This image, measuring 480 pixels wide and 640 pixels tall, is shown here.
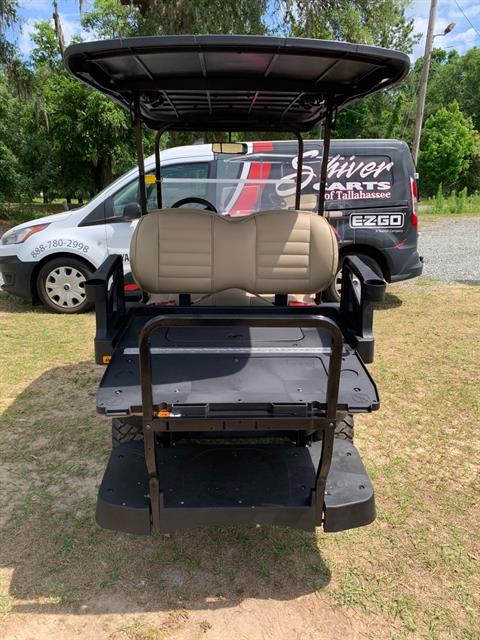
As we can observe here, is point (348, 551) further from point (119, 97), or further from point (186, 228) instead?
point (119, 97)

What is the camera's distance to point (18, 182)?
2070 centimetres

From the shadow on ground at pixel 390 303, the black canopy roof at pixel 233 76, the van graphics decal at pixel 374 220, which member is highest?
the black canopy roof at pixel 233 76

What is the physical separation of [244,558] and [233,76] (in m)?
2.47

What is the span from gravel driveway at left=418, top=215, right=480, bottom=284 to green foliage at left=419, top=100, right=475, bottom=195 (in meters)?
19.4

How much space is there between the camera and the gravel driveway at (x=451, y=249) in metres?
→ 9.22

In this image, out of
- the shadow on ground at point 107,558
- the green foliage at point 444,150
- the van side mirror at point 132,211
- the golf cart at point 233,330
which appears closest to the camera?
the golf cart at point 233,330

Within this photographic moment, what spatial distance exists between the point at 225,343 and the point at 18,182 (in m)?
20.6

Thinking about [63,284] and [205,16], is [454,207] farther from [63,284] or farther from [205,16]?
[63,284]

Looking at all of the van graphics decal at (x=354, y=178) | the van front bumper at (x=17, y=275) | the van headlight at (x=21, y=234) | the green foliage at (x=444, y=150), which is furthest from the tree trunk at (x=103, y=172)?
the green foliage at (x=444, y=150)

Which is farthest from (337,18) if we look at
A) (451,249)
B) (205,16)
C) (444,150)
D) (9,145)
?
(444,150)

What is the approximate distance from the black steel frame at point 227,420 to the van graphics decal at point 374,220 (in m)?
4.80

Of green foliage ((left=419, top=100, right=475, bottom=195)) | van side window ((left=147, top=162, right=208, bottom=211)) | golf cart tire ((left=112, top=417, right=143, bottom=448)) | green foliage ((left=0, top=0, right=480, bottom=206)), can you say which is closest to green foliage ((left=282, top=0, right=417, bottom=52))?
green foliage ((left=0, top=0, right=480, bottom=206))

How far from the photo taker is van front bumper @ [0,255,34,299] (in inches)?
250

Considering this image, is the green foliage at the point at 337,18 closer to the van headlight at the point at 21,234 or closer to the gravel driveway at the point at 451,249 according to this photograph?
the gravel driveway at the point at 451,249
